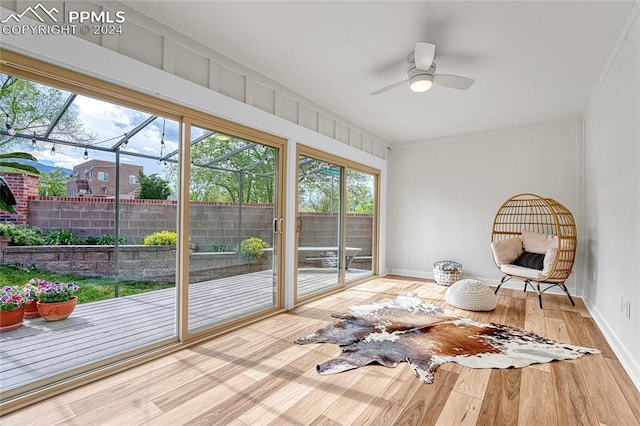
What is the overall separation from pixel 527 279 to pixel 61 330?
4.81m

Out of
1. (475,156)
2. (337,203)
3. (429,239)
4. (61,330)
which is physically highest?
(475,156)

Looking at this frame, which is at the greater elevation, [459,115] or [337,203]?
[459,115]

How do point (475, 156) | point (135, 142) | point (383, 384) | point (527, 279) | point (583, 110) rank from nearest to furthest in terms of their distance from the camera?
point (383, 384) → point (135, 142) → point (527, 279) → point (583, 110) → point (475, 156)

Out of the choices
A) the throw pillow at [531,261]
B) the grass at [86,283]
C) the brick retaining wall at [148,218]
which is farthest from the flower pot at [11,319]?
the throw pillow at [531,261]

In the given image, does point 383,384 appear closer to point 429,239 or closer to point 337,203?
point 337,203

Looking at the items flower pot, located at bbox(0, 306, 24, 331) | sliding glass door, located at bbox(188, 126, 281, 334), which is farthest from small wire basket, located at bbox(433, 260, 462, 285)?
flower pot, located at bbox(0, 306, 24, 331)

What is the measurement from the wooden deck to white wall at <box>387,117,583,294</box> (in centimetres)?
324

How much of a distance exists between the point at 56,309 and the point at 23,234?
0.78 m

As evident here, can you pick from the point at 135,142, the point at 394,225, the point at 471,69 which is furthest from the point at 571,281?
the point at 135,142

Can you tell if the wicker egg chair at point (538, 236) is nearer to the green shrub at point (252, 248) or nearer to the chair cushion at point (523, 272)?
the chair cushion at point (523, 272)

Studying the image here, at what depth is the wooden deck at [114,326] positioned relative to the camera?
2062 millimetres

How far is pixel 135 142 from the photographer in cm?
259

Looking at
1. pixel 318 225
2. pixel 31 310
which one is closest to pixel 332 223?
pixel 318 225

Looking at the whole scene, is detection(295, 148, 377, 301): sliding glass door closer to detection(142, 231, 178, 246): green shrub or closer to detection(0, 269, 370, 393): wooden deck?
detection(0, 269, 370, 393): wooden deck
